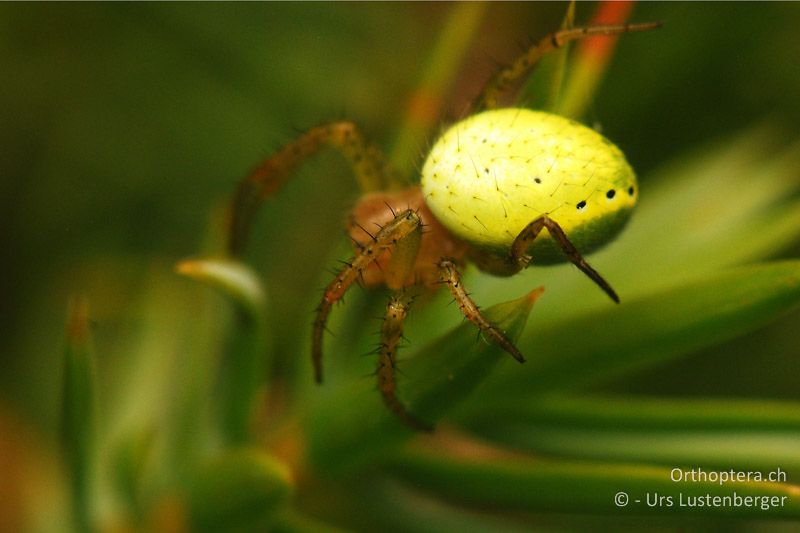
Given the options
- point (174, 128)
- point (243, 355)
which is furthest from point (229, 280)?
point (174, 128)

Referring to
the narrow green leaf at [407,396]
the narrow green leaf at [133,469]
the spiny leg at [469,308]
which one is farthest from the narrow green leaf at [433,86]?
the narrow green leaf at [133,469]

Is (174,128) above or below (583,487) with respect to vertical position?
above

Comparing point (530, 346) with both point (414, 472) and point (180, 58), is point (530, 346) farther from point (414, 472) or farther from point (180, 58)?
point (180, 58)

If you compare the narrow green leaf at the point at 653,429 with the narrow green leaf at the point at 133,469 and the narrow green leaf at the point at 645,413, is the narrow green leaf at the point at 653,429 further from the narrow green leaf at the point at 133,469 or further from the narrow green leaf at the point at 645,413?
the narrow green leaf at the point at 133,469

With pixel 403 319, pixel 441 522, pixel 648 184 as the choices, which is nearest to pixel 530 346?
pixel 403 319

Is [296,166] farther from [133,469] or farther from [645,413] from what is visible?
[645,413]

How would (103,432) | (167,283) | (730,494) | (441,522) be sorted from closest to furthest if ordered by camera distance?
(730,494), (441,522), (103,432), (167,283)

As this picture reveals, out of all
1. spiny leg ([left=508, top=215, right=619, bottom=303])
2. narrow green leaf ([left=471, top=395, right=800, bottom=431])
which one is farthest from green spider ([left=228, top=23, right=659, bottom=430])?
narrow green leaf ([left=471, top=395, right=800, bottom=431])
